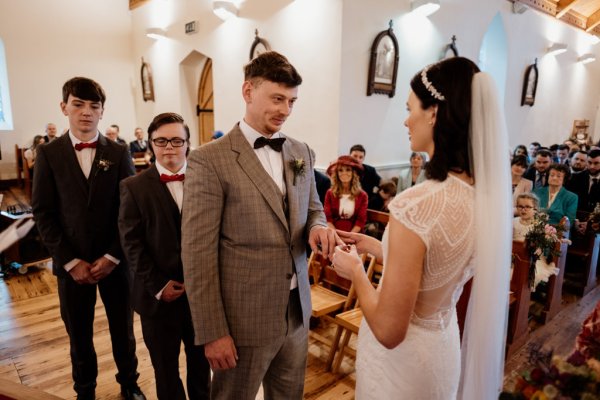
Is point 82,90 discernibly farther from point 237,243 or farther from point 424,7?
point 424,7

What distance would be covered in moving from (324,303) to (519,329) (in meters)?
1.71

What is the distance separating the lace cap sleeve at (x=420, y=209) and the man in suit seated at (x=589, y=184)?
16.9 feet

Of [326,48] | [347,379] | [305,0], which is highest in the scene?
[305,0]

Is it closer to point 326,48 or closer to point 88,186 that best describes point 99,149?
point 88,186

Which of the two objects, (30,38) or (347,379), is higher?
(30,38)

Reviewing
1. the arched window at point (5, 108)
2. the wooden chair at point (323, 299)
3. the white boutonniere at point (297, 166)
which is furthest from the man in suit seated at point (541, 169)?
the arched window at point (5, 108)

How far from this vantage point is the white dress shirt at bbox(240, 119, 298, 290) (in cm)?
152

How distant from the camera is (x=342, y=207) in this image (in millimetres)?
3930

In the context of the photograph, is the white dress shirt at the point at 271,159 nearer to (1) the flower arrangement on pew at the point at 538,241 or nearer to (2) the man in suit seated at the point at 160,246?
(2) the man in suit seated at the point at 160,246

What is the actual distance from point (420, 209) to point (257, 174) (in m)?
0.62

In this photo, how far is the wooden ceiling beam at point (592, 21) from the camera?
10.8m

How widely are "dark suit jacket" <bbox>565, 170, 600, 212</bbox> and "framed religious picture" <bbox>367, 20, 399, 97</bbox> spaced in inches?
106

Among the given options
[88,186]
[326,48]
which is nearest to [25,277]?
[88,186]

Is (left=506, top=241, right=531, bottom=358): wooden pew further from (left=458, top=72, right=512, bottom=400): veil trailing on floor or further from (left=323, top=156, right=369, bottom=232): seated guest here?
(left=458, top=72, right=512, bottom=400): veil trailing on floor
